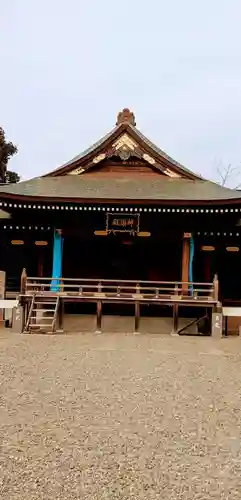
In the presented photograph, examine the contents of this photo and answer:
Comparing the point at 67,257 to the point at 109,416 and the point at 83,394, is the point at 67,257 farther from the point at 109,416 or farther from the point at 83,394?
the point at 109,416

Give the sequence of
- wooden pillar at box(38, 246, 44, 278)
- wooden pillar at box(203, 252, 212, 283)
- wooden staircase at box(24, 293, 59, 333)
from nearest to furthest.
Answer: wooden staircase at box(24, 293, 59, 333)
wooden pillar at box(203, 252, 212, 283)
wooden pillar at box(38, 246, 44, 278)

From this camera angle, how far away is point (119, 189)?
18.6 m

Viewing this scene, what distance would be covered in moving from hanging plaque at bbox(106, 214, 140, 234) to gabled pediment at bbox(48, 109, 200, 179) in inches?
146

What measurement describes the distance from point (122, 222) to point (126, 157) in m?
4.07

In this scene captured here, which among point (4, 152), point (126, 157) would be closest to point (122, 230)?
point (126, 157)

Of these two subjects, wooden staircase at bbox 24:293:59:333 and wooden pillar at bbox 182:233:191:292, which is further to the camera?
wooden pillar at bbox 182:233:191:292

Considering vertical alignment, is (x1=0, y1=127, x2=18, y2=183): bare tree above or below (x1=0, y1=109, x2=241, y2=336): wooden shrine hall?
above

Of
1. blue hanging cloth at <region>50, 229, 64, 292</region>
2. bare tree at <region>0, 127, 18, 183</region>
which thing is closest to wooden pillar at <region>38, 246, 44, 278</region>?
blue hanging cloth at <region>50, 229, 64, 292</region>

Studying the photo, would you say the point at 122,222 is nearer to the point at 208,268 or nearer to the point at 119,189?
the point at 119,189

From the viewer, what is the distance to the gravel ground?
4137 millimetres

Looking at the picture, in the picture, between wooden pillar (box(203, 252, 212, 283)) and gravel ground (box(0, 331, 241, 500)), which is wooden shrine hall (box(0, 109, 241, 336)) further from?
gravel ground (box(0, 331, 241, 500))

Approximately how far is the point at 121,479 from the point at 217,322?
442 inches

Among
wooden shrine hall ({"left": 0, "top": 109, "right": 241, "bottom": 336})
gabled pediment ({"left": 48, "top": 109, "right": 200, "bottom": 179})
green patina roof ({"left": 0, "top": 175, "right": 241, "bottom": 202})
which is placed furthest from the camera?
gabled pediment ({"left": 48, "top": 109, "right": 200, "bottom": 179})

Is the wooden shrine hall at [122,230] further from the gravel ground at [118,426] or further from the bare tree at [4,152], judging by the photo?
the bare tree at [4,152]
